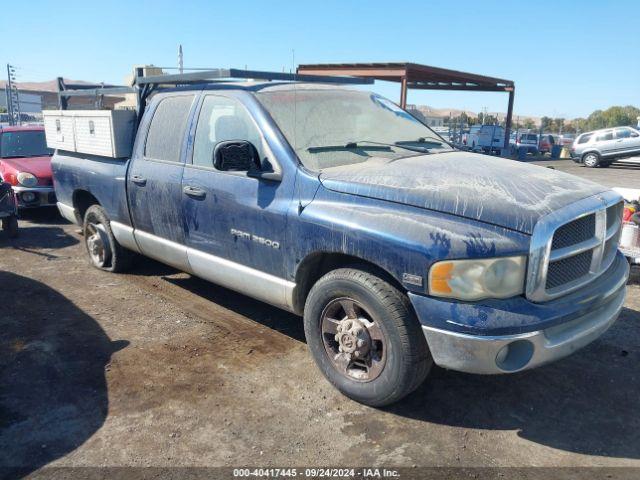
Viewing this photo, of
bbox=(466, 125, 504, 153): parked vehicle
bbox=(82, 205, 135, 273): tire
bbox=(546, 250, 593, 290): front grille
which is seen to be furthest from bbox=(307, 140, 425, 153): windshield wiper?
bbox=(466, 125, 504, 153): parked vehicle

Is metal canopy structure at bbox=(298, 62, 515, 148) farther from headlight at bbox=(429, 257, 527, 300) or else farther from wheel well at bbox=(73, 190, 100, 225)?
headlight at bbox=(429, 257, 527, 300)

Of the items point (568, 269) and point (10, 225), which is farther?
point (10, 225)

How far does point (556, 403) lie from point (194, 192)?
301 centimetres

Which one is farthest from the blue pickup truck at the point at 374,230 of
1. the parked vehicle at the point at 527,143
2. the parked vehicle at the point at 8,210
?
the parked vehicle at the point at 527,143

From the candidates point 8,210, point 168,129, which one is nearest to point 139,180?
point 168,129

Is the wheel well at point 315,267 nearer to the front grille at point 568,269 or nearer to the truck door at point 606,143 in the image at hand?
the front grille at point 568,269

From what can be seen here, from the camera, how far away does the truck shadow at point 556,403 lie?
310 centimetres

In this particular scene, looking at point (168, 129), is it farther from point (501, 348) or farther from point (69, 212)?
point (501, 348)

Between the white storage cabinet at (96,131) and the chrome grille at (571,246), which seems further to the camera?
the white storage cabinet at (96,131)

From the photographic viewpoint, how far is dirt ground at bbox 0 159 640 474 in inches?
116

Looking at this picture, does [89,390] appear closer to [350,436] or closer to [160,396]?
[160,396]

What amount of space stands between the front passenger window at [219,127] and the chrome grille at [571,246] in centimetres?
203

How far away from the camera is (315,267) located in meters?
3.62

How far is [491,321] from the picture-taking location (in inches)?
108
